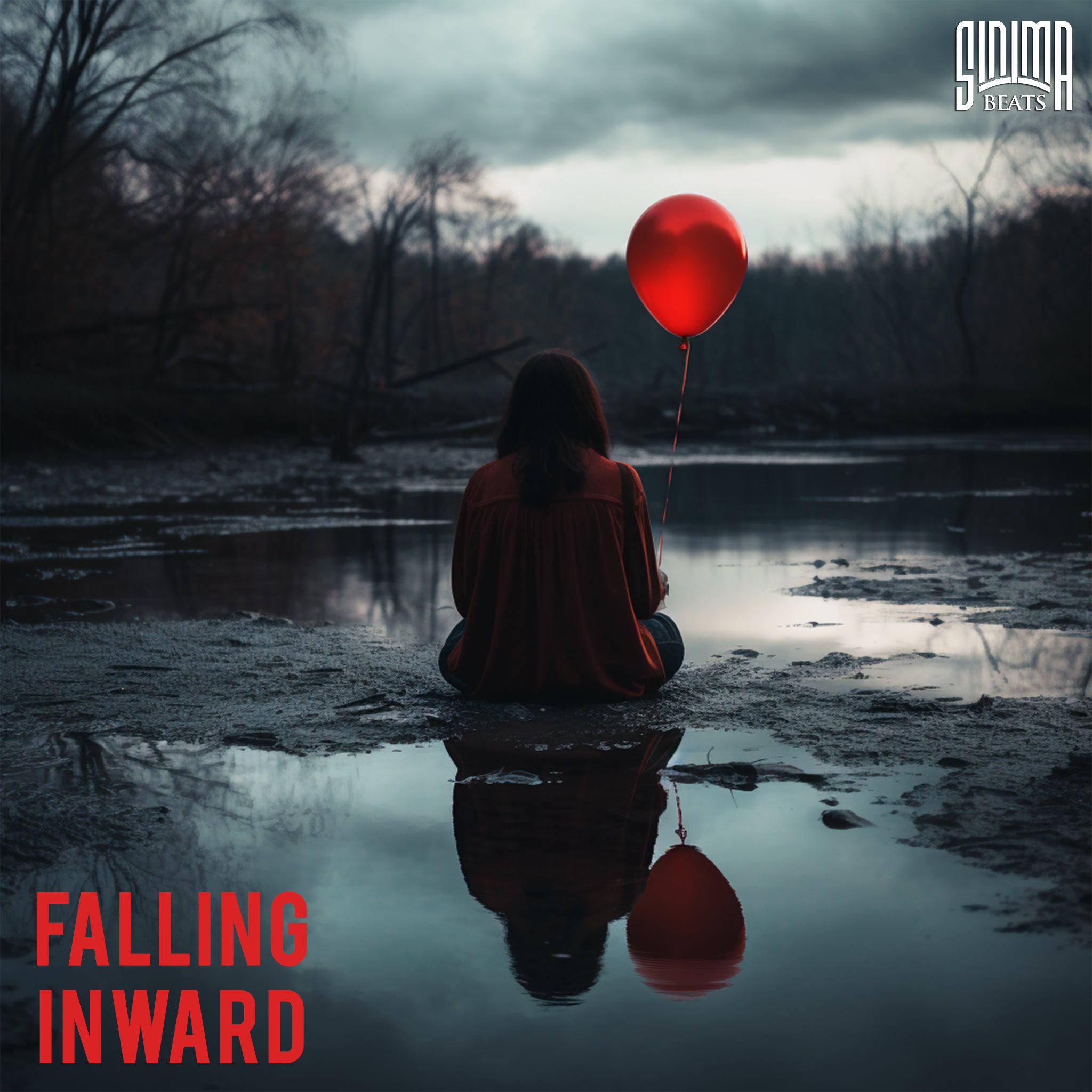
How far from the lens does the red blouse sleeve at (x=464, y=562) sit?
15.9 ft

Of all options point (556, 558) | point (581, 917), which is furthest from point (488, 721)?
point (581, 917)

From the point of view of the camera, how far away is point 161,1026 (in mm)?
2414

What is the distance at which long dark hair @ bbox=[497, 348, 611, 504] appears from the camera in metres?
4.59

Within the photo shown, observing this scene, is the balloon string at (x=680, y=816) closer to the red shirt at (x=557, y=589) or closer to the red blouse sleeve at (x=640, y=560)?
the red shirt at (x=557, y=589)

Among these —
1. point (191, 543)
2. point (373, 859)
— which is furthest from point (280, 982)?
point (191, 543)

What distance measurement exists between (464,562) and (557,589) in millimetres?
416

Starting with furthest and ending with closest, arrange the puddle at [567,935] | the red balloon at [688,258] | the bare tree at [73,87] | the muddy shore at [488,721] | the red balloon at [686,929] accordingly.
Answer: the bare tree at [73,87] < the red balloon at [688,258] < the muddy shore at [488,721] < the red balloon at [686,929] < the puddle at [567,935]

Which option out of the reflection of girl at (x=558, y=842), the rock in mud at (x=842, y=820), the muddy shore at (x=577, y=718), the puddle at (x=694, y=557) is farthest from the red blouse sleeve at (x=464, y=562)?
the rock in mud at (x=842, y=820)

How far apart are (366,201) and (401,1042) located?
118 ft

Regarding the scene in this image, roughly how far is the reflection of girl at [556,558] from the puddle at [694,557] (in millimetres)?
1098

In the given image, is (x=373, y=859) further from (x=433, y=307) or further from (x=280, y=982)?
(x=433, y=307)

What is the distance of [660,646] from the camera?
493 centimetres

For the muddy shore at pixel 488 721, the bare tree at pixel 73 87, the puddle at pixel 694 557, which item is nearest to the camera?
the muddy shore at pixel 488 721

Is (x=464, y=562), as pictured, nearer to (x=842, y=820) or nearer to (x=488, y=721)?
(x=488, y=721)
